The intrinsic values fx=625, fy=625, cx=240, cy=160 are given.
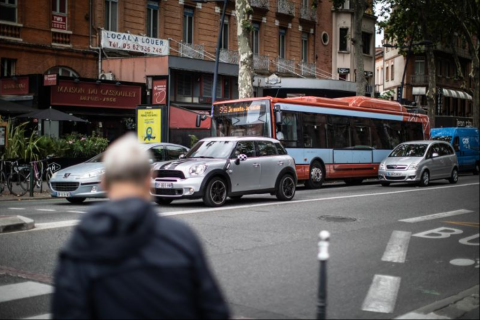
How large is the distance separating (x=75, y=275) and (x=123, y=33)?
2936cm

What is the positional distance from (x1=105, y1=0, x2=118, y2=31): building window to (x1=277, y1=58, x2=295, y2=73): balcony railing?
12971 mm

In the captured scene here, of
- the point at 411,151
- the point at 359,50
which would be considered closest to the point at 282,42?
the point at 359,50

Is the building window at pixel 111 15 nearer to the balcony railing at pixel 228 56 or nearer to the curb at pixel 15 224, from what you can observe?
the balcony railing at pixel 228 56

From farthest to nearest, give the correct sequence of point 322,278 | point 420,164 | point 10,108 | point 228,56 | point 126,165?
point 228,56, point 10,108, point 420,164, point 322,278, point 126,165

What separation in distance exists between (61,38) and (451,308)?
2595 cm

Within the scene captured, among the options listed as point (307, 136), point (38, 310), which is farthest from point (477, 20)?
point (38, 310)

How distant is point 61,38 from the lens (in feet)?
94.5

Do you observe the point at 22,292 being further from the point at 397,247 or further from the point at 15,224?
the point at 397,247

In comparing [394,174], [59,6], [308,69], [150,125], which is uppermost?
[59,6]

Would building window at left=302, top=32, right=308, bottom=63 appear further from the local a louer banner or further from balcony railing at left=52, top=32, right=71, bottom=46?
balcony railing at left=52, top=32, right=71, bottom=46

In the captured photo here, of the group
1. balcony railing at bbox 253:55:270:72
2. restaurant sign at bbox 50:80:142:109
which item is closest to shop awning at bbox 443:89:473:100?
balcony railing at bbox 253:55:270:72

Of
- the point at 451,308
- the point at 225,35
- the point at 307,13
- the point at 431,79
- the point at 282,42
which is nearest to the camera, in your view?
the point at 451,308

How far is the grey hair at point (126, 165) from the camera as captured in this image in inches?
98.5

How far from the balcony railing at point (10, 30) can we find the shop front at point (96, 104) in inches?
108
